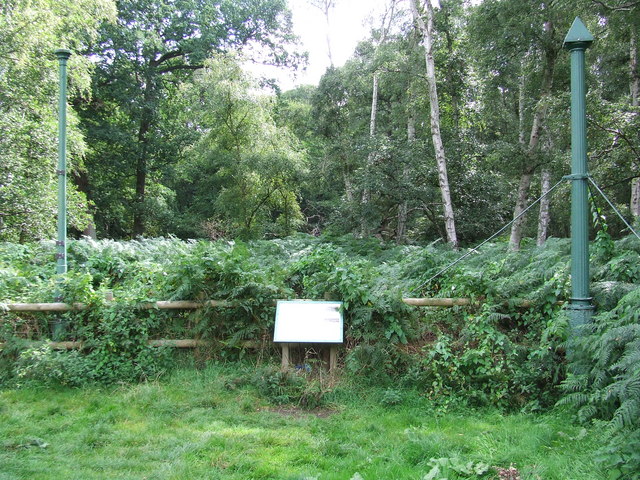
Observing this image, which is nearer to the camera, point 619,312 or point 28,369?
point 619,312

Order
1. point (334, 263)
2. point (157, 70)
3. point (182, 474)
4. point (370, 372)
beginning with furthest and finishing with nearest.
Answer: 1. point (157, 70)
2. point (334, 263)
3. point (370, 372)
4. point (182, 474)

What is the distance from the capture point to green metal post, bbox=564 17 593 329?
4816 millimetres

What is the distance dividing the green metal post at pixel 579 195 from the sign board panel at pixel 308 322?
2.41 m

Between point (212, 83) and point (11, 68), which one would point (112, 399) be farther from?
point (212, 83)

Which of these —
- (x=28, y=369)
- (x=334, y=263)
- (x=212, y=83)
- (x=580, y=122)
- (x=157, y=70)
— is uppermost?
(x=157, y=70)

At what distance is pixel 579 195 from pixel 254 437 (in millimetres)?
3860

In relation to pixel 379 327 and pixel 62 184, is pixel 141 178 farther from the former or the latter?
pixel 379 327

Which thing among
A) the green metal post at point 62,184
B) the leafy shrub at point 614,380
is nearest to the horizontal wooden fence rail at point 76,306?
the green metal post at point 62,184

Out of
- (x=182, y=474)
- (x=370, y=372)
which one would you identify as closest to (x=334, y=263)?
(x=370, y=372)

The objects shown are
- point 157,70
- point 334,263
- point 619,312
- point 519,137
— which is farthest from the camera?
point 157,70

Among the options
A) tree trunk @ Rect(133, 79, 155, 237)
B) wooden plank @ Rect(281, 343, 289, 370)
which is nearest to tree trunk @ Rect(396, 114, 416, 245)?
wooden plank @ Rect(281, 343, 289, 370)

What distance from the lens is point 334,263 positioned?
641 cm

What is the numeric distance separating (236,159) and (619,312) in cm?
1765

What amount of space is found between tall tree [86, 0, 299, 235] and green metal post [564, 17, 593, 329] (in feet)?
75.3
